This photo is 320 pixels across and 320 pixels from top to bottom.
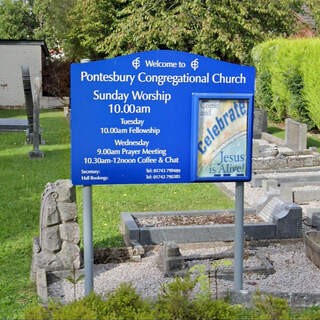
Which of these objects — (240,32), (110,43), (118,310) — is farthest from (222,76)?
(110,43)

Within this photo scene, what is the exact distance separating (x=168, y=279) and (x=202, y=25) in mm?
21751

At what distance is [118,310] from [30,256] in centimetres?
388

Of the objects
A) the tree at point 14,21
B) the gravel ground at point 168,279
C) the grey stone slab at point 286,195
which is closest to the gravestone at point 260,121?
the grey stone slab at point 286,195

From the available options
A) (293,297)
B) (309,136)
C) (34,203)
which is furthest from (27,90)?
(293,297)

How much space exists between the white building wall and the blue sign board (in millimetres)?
28125

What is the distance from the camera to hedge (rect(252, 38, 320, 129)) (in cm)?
2017

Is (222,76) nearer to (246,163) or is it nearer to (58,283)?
(246,163)

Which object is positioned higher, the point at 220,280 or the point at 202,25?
the point at 202,25

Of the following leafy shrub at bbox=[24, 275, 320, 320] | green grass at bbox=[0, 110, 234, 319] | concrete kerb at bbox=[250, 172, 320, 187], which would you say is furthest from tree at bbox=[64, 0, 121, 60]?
leafy shrub at bbox=[24, 275, 320, 320]

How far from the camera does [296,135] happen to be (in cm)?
1661

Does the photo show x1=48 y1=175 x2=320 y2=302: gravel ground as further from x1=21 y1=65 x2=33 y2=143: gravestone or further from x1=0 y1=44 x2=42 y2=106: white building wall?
x1=0 y1=44 x2=42 y2=106: white building wall

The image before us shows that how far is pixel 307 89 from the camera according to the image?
2064cm

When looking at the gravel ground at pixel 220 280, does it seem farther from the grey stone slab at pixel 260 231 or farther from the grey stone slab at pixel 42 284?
the grey stone slab at pixel 260 231

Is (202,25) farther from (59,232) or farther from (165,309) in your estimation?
(165,309)
